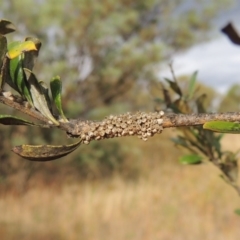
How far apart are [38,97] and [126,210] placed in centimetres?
459

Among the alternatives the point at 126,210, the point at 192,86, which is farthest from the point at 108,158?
the point at 192,86

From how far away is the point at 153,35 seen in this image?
6727 mm

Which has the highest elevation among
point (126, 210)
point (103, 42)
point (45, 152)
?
point (103, 42)

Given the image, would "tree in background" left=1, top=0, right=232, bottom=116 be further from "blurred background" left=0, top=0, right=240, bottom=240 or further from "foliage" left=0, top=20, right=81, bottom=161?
"foliage" left=0, top=20, right=81, bottom=161

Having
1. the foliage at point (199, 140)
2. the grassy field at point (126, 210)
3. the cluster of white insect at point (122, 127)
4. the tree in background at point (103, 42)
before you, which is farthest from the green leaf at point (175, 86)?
the tree in background at point (103, 42)

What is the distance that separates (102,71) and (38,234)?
2434 millimetres

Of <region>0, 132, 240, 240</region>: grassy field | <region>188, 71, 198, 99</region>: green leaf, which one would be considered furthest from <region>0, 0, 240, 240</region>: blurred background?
<region>188, 71, 198, 99</region>: green leaf

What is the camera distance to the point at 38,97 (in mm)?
257

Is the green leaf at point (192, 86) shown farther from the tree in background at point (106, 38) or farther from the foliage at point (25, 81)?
the tree in background at point (106, 38)

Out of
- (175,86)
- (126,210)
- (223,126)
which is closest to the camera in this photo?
(223,126)

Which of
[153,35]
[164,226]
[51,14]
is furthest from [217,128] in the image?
[153,35]

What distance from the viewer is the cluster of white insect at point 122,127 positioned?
243 millimetres

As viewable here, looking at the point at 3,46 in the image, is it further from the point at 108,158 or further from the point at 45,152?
the point at 108,158

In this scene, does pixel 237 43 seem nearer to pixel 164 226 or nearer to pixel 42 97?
pixel 42 97
